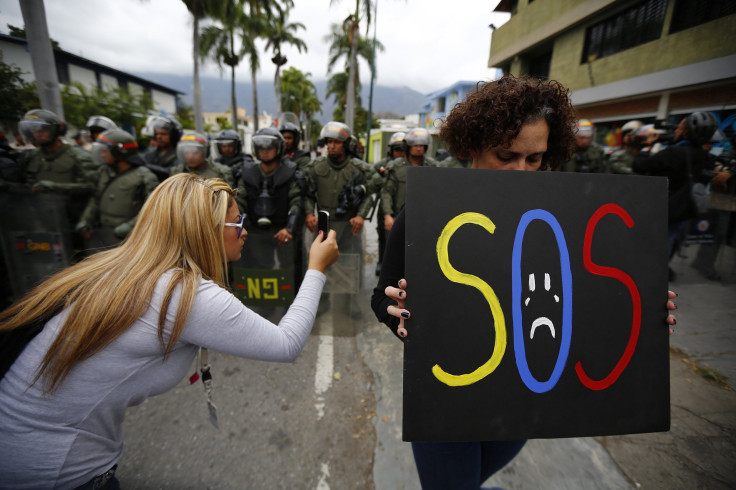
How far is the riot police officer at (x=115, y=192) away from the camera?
13.0ft

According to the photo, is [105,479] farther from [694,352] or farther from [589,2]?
[589,2]

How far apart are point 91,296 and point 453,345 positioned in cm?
114

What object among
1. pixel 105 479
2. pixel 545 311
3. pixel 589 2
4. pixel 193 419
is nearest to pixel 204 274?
pixel 105 479

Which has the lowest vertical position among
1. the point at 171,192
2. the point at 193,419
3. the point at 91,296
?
the point at 193,419

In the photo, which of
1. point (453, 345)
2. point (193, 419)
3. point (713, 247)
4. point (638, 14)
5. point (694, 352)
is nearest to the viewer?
point (453, 345)

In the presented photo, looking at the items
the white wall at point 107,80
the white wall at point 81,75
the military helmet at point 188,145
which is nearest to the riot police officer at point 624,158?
the military helmet at point 188,145

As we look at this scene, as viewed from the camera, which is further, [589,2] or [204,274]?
[589,2]

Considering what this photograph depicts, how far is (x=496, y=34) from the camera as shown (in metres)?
18.8

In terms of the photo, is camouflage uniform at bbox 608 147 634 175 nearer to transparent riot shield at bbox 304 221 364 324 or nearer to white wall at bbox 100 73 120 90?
transparent riot shield at bbox 304 221 364 324

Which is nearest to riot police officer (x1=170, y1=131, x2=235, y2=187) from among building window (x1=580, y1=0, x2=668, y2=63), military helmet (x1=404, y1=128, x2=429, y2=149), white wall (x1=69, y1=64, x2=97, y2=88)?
military helmet (x1=404, y1=128, x2=429, y2=149)

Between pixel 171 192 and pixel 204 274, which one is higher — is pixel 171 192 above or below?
above

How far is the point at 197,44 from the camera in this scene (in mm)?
18219

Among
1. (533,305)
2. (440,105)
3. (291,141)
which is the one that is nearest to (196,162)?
(291,141)

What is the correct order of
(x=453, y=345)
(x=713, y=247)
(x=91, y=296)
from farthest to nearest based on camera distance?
1. (x=713, y=247)
2. (x=91, y=296)
3. (x=453, y=345)
